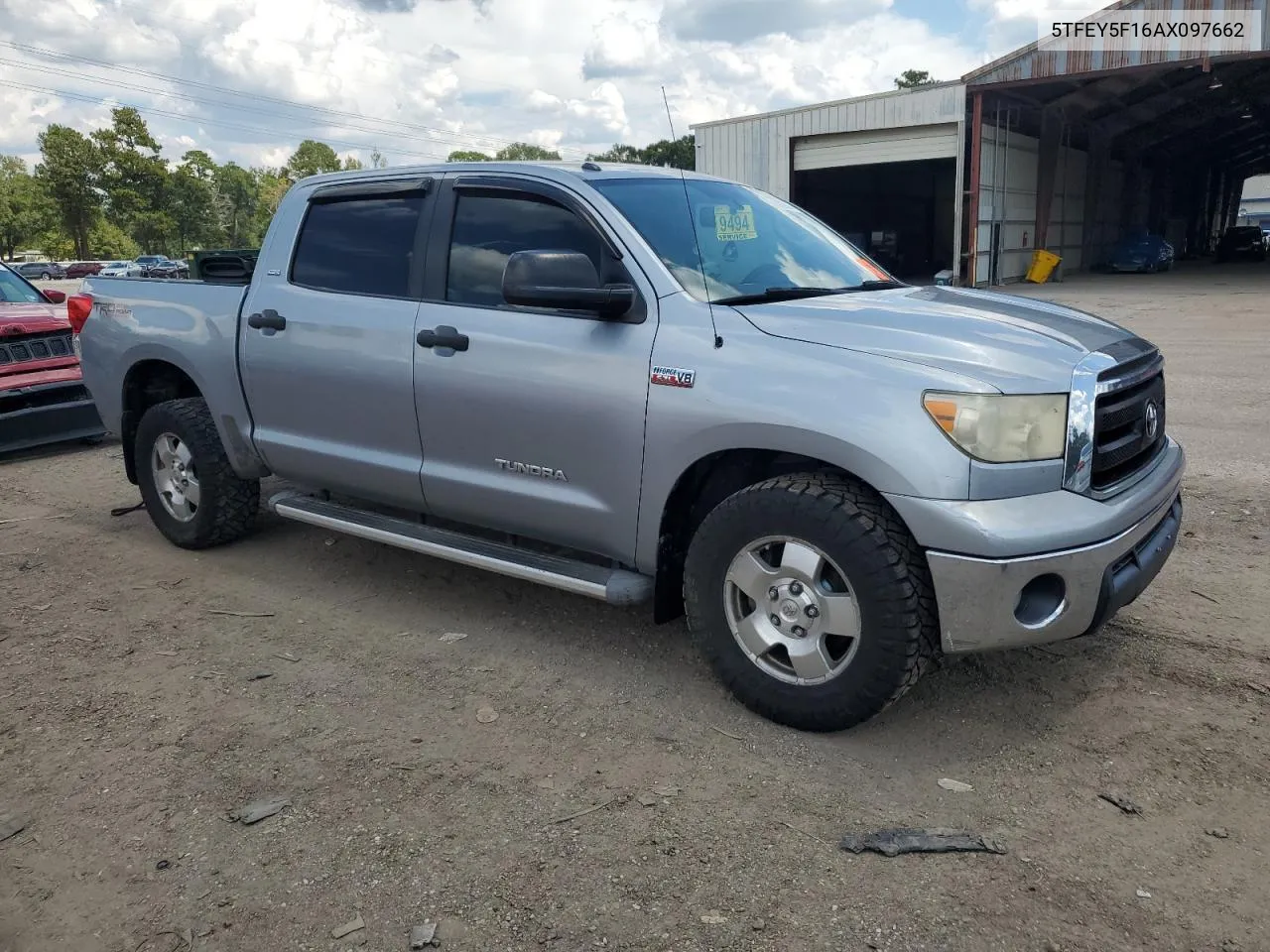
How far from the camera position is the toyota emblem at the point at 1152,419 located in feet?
11.4

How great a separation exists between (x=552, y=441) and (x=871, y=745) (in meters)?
1.57

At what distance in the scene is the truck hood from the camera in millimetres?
3008

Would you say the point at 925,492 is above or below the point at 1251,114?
below

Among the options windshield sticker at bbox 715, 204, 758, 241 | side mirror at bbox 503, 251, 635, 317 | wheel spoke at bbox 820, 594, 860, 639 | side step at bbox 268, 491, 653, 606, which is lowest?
side step at bbox 268, 491, 653, 606

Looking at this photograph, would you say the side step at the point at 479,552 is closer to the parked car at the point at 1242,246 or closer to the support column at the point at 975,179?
the support column at the point at 975,179

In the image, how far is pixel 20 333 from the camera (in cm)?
794

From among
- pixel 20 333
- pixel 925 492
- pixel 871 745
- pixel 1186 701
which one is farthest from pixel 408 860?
pixel 20 333

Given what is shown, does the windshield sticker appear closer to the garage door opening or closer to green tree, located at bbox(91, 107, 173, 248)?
the garage door opening

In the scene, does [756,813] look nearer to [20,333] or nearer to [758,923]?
[758,923]

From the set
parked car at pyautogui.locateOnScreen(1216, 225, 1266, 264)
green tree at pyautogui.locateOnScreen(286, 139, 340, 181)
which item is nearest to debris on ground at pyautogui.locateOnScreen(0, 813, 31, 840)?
parked car at pyautogui.locateOnScreen(1216, 225, 1266, 264)

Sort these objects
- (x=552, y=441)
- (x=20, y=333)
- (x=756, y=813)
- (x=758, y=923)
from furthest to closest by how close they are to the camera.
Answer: (x=20, y=333) → (x=552, y=441) → (x=756, y=813) → (x=758, y=923)

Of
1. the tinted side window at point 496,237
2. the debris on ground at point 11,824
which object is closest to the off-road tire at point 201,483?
the tinted side window at point 496,237

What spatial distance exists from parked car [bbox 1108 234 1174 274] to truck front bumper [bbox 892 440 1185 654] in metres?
35.0

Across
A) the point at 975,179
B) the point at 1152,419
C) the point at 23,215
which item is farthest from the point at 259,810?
the point at 23,215
